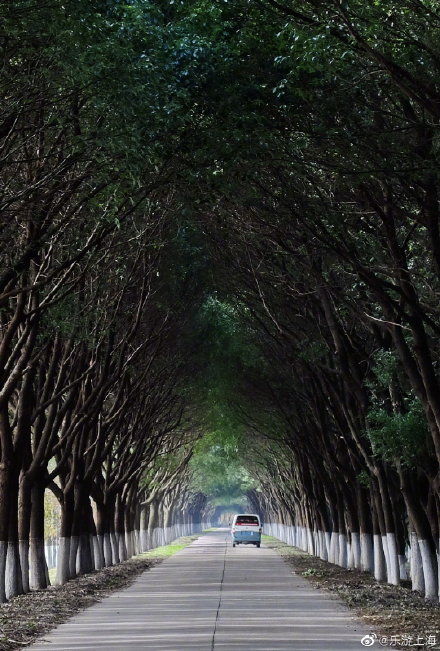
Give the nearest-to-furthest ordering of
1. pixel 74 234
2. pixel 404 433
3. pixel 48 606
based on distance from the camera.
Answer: pixel 74 234 → pixel 404 433 → pixel 48 606

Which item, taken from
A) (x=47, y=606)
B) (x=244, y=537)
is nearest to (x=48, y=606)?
(x=47, y=606)

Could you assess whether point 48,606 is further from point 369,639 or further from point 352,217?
point 352,217

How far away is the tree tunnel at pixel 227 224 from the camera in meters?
14.1

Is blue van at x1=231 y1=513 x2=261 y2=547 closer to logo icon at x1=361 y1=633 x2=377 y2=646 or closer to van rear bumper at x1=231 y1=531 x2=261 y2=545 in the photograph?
van rear bumper at x1=231 y1=531 x2=261 y2=545

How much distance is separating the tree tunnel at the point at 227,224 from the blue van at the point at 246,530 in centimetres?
3436

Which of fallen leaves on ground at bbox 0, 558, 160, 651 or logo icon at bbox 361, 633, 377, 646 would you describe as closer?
logo icon at bbox 361, 633, 377, 646

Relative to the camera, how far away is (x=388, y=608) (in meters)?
19.8

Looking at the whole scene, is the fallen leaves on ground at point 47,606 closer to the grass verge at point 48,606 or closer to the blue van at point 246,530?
the grass verge at point 48,606

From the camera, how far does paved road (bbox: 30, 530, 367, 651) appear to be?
49.1 ft

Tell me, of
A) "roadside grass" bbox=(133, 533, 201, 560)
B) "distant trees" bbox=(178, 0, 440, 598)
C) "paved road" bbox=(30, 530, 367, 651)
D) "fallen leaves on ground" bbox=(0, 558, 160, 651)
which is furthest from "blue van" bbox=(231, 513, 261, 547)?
"paved road" bbox=(30, 530, 367, 651)

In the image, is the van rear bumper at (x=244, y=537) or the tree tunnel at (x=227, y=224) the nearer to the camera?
the tree tunnel at (x=227, y=224)

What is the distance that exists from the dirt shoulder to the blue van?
132 feet

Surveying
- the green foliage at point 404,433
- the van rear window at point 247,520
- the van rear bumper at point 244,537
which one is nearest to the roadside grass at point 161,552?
the van rear bumper at point 244,537

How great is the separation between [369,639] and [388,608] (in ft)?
16.2
